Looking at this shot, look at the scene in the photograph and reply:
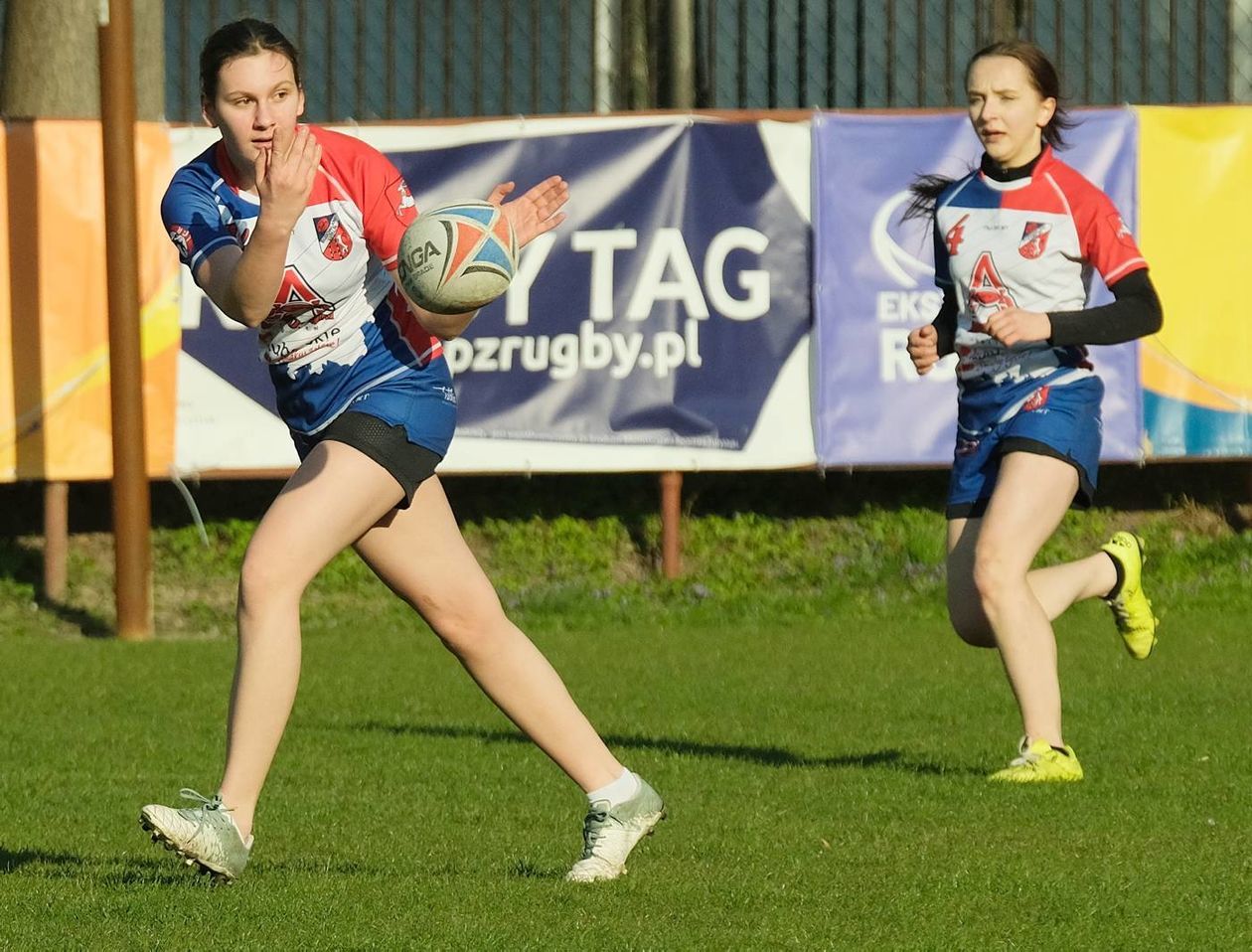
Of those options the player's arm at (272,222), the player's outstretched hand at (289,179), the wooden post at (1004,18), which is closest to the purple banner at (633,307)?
the wooden post at (1004,18)

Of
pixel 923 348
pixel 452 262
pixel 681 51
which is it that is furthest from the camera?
pixel 681 51

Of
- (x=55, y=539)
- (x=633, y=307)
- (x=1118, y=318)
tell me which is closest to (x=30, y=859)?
(x=1118, y=318)

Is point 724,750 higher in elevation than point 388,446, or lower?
lower

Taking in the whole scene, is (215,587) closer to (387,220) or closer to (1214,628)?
(1214,628)

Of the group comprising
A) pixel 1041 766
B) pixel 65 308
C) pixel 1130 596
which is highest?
pixel 65 308

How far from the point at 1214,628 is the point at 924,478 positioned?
2360 millimetres

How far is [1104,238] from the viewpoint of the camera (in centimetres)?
674

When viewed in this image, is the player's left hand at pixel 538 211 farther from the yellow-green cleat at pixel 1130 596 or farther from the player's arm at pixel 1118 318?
the yellow-green cleat at pixel 1130 596

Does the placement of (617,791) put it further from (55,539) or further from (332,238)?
(55,539)

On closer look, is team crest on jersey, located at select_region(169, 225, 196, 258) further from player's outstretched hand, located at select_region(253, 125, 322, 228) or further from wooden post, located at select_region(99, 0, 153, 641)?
wooden post, located at select_region(99, 0, 153, 641)

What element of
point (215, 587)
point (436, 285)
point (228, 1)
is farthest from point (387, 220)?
point (228, 1)

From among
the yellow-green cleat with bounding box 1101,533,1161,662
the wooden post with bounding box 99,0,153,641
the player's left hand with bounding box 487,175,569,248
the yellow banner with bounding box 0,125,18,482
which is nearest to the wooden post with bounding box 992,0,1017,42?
the wooden post with bounding box 99,0,153,641

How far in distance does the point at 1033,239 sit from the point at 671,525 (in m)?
5.50

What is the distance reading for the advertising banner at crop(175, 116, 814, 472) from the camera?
456 inches
